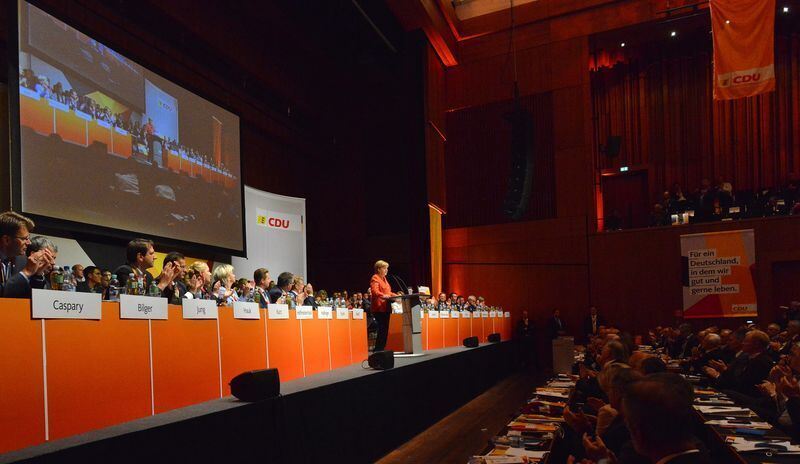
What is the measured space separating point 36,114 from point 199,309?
143 inches

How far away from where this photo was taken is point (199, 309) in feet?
9.94

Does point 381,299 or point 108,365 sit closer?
point 108,365

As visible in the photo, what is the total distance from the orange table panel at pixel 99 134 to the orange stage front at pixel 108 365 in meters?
3.58

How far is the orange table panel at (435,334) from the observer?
24.0 feet

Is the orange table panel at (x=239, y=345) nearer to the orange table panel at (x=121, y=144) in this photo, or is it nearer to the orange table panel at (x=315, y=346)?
the orange table panel at (x=315, y=346)

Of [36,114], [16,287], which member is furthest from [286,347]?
[36,114]

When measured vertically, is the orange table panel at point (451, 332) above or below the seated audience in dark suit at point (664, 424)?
below

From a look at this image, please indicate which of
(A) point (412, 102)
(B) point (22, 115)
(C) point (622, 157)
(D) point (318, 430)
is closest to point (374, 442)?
(D) point (318, 430)

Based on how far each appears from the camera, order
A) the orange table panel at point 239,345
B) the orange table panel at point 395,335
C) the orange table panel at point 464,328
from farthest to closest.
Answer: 1. the orange table panel at point 464,328
2. the orange table panel at point 395,335
3. the orange table panel at point 239,345

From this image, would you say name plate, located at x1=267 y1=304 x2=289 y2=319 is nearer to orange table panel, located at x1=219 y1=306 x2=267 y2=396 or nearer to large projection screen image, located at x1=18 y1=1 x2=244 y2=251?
orange table panel, located at x1=219 y1=306 x2=267 y2=396

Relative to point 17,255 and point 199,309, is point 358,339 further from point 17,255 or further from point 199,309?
point 17,255

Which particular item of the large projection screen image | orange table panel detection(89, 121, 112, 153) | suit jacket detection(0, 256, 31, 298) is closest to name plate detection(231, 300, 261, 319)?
suit jacket detection(0, 256, 31, 298)

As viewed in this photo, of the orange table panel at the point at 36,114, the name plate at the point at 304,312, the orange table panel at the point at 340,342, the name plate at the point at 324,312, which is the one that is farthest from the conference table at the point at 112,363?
the orange table panel at the point at 36,114

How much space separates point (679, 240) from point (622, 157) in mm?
3043
